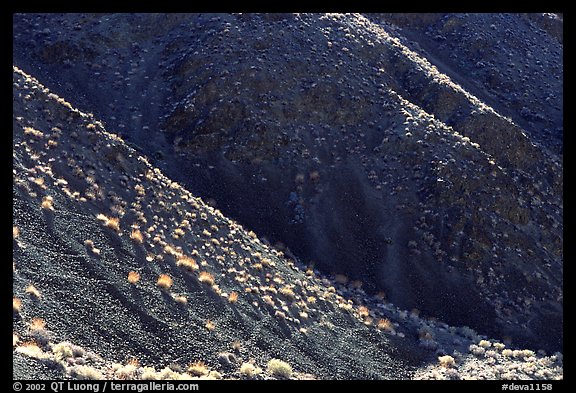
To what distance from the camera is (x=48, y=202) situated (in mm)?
25094

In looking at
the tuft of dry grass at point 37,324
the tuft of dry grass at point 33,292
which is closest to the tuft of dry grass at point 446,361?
the tuft of dry grass at point 37,324

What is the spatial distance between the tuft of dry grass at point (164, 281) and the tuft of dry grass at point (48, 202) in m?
6.52

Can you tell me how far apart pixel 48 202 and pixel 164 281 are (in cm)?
723

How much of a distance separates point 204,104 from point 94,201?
762 inches

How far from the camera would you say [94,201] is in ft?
91.3

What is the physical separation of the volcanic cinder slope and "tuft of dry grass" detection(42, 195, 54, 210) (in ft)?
46.6

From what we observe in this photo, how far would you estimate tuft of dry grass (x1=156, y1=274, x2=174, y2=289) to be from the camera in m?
23.7

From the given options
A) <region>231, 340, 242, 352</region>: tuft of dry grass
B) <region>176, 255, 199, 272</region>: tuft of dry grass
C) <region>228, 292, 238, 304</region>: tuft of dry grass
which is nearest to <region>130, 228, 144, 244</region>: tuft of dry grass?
<region>176, 255, 199, 272</region>: tuft of dry grass

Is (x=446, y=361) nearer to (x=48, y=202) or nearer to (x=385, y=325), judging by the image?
(x=385, y=325)

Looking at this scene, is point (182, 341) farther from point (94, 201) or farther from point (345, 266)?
point (345, 266)

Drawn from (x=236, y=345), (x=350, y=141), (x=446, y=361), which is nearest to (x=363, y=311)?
(x=446, y=361)

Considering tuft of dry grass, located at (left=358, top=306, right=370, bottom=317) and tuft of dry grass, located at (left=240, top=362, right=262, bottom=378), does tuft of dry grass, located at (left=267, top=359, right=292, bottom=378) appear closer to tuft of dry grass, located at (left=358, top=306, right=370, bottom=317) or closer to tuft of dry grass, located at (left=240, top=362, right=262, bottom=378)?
tuft of dry grass, located at (left=240, top=362, right=262, bottom=378)
